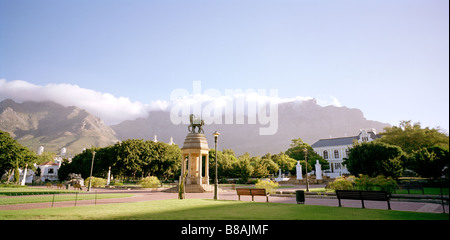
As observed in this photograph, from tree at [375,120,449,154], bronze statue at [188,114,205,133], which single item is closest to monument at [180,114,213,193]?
bronze statue at [188,114,205,133]

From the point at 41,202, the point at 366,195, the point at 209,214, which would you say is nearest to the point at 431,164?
the point at 366,195

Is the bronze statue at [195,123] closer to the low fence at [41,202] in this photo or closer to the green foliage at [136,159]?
the low fence at [41,202]

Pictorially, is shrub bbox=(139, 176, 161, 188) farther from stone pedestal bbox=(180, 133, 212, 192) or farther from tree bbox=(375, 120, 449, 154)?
tree bbox=(375, 120, 449, 154)

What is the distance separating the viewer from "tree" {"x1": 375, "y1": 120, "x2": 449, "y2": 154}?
47781 millimetres

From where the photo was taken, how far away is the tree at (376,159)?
1224 inches

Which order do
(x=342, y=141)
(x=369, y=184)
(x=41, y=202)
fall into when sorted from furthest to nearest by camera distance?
(x=342, y=141) → (x=369, y=184) → (x=41, y=202)

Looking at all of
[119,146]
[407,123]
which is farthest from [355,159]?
[119,146]

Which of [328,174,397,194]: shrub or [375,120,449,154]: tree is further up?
[375,120,449,154]: tree

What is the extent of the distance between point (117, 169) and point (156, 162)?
8719 mm

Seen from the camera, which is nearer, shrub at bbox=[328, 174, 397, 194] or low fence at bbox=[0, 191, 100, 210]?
low fence at bbox=[0, 191, 100, 210]

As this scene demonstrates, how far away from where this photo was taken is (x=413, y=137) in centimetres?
4953

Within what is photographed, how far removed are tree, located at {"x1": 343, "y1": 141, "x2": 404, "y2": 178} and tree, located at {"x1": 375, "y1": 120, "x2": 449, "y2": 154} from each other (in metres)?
17.2

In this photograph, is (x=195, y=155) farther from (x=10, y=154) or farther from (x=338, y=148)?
(x=338, y=148)

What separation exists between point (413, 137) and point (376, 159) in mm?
22798
